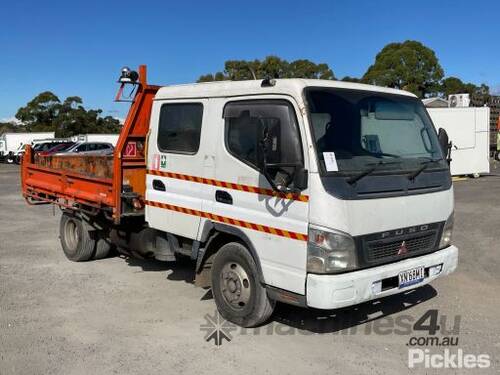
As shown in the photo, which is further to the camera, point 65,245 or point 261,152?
point 65,245

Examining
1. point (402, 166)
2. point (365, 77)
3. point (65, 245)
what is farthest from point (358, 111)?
point (365, 77)

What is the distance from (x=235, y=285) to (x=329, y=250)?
123 cm

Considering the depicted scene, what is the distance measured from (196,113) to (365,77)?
4874 centimetres

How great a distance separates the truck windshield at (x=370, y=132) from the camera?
449cm

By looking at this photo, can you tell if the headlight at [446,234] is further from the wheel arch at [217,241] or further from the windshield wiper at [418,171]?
the wheel arch at [217,241]

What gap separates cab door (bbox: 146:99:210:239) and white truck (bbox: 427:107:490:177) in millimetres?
16609

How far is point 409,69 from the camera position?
50.0 m

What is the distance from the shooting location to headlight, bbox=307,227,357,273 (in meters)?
4.27

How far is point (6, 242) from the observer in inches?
372

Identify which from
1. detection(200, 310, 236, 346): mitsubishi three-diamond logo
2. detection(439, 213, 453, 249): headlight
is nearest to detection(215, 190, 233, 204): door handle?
detection(200, 310, 236, 346): mitsubishi three-diamond logo

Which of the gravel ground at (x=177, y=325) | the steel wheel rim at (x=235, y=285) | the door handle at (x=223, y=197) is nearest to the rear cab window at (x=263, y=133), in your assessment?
the door handle at (x=223, y=197)

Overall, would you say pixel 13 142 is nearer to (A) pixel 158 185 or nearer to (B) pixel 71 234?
(B) pixel 71 234

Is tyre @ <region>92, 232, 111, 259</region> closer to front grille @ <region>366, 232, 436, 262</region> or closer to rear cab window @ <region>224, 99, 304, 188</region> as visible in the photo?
rear cab window @ <region>224, 99, 304, 188</region>

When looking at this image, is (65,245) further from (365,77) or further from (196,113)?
(365,77)
